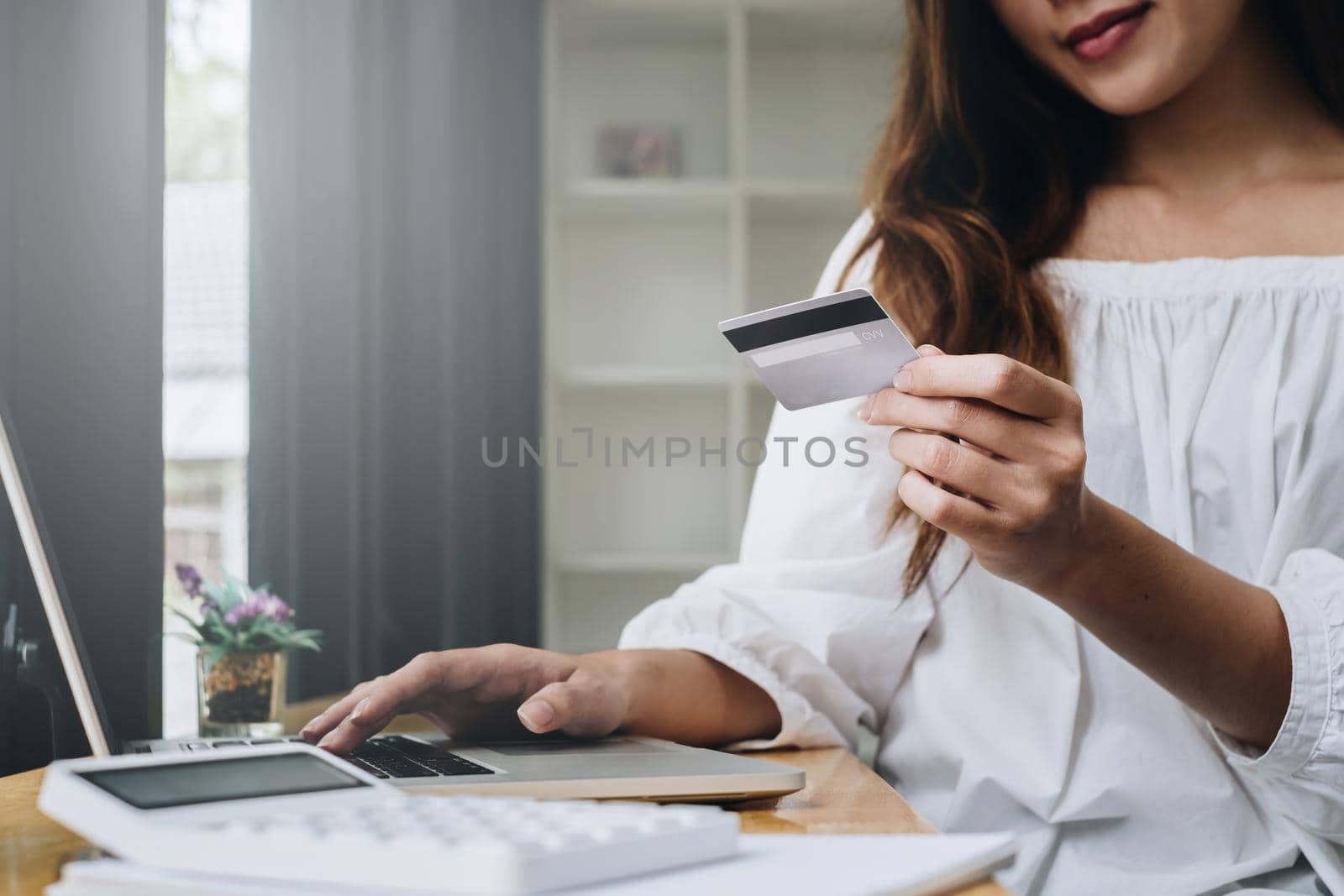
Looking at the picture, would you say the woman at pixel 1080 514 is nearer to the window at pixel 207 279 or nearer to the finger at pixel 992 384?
the finger at pixel 992 384

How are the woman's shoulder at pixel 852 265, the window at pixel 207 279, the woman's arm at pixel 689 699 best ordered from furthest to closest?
the window at pixel 207 279 < the woman's shoulder at pixel 852 265 < the woman's arm at pixel 689 699

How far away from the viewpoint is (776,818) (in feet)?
1.59

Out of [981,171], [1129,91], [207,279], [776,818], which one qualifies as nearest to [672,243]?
[207,279]

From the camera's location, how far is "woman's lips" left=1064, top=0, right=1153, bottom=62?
2.69ft

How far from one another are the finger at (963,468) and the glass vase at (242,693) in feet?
1.62

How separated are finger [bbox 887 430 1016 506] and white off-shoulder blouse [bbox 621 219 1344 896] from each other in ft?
0.81

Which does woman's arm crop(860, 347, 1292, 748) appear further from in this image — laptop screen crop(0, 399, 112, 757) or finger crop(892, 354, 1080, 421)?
laptop screen crop(0, 399, 112, 757)

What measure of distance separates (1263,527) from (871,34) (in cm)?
229

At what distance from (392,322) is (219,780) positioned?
1397 mm

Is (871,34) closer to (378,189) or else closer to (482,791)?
(378,189)

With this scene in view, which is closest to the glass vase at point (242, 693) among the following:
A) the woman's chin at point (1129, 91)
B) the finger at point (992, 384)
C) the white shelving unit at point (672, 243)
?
the finger at point (992, 384)

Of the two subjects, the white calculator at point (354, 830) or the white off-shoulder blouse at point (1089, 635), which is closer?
the white calculator at point (354, 830)

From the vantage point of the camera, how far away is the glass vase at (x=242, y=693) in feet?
2.61

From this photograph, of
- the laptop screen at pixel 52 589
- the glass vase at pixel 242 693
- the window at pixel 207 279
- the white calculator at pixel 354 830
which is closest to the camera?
the white calculator at pixel 354 830
